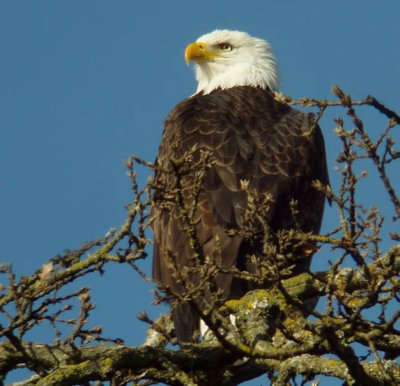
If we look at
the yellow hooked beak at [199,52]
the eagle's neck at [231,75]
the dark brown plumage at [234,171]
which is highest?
the yellow hooked beak at [199,52]

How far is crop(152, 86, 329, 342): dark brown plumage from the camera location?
783cm

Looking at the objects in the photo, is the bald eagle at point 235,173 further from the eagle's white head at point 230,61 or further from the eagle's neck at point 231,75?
the eagle's white head at point 230,61

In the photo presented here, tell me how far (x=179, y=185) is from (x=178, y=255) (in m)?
2.89

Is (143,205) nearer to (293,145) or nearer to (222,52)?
(293,145)

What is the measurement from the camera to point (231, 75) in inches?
Answer: 437

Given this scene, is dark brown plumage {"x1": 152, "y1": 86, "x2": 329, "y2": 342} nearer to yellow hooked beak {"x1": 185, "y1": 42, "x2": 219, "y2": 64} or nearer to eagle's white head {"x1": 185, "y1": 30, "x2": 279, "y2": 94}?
eagle's white head {"x1": 185, "y1": 30, "x2": 279, "y2": 94}

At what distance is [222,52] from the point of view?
37.6 feet

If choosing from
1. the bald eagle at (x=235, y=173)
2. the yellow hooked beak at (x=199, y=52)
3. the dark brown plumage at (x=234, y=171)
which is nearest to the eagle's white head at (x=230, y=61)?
the yellow hooked beak at (x=199, y=52)

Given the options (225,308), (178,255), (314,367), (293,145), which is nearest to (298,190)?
(293,145)

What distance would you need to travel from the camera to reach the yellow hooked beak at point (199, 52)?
11195 mm

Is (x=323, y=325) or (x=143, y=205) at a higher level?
(x=143, y=205)

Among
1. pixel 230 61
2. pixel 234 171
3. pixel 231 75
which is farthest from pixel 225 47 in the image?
pixel 234 171

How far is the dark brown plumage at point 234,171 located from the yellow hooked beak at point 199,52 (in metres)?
1.50

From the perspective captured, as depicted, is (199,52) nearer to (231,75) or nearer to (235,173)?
(231,75)
